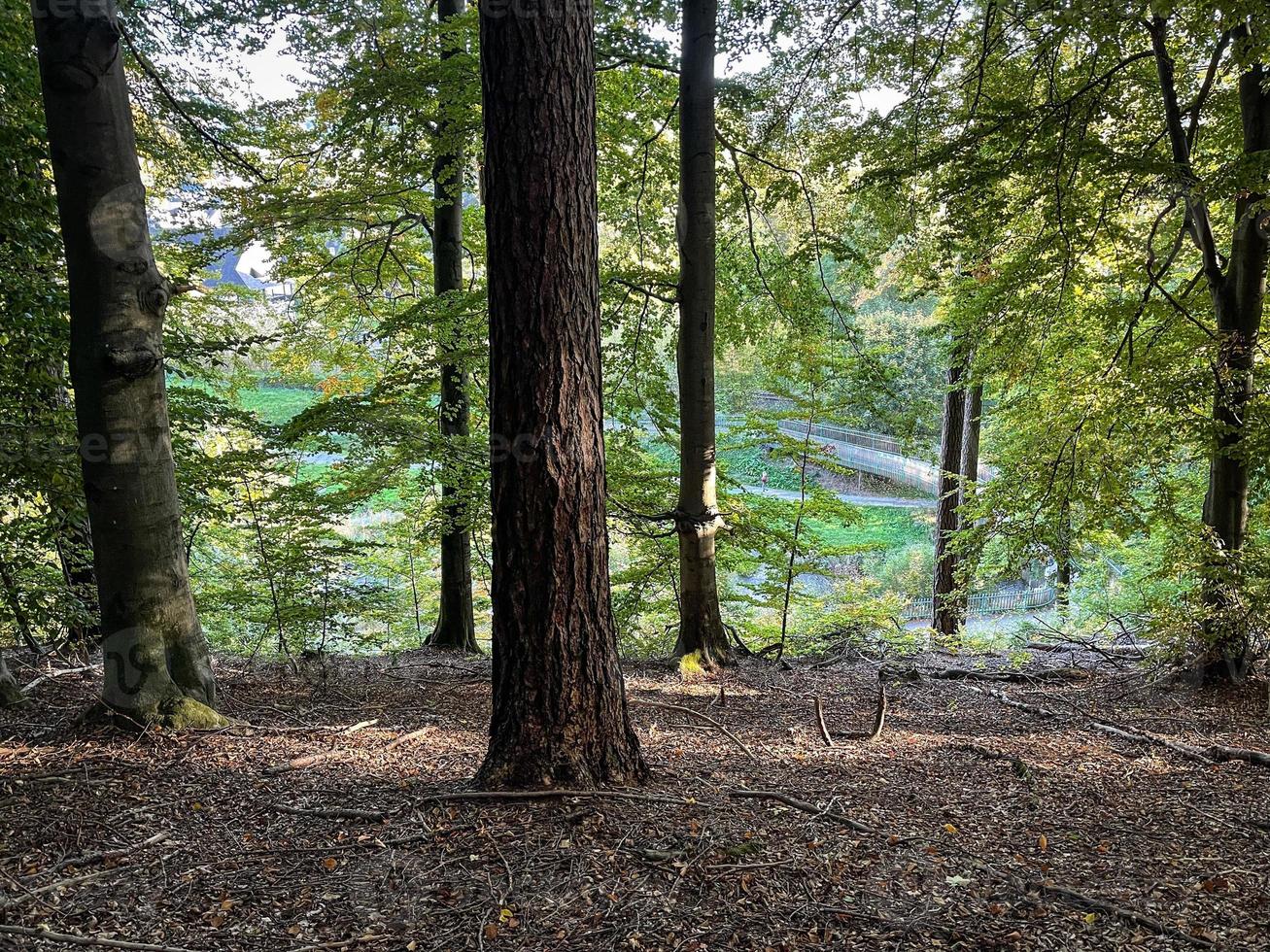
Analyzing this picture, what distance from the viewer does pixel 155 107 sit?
21.8ft

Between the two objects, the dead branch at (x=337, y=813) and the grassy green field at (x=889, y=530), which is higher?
the grassy green field at (x=889, y=530)

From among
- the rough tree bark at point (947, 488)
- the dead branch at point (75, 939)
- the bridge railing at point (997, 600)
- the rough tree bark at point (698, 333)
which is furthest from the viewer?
the bridge railing at point (997, 600)

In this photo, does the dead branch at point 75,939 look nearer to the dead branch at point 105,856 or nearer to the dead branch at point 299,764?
the dead branch at point 105,856

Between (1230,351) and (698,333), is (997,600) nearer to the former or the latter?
(1230,351)

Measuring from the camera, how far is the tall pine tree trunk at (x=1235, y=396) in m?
4.79

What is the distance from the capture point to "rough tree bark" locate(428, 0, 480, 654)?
254 inches

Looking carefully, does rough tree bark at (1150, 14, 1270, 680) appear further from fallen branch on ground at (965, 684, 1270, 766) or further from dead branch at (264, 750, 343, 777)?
dead branch at (264, 750, 343, 777)

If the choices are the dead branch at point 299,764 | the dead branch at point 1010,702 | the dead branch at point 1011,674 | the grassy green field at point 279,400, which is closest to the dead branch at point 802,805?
the dead branch at point 299,764

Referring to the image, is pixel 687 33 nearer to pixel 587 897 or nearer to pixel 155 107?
pixel 155 107

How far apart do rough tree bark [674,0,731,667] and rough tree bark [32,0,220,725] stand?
3.58 metres

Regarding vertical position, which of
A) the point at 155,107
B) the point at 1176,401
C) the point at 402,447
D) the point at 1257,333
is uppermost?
the point at 155,107

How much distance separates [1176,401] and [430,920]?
5555mm

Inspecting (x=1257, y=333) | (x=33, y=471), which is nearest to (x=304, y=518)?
(x=33, y=471)

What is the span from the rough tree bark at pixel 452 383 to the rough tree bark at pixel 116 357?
2.67 meters
